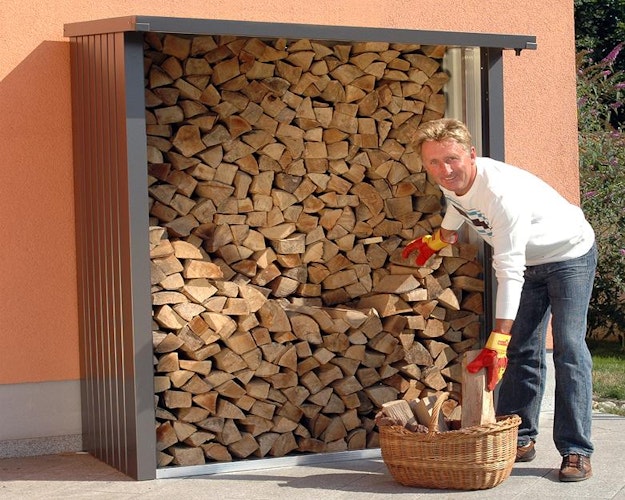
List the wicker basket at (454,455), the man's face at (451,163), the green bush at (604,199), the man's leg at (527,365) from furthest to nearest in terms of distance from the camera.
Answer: the green bush at (604,199) → the man's leg at (527,365) → the man's face at (451,163) → the wicker basket at (454,455)

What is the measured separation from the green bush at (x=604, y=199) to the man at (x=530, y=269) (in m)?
3.11

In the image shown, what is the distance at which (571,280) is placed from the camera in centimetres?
440

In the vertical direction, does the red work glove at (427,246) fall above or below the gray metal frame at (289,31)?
below

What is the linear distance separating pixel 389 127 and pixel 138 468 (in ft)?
5.97

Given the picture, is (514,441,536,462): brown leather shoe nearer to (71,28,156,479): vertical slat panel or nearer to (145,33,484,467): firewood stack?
(145,33,484,467): firewood stack

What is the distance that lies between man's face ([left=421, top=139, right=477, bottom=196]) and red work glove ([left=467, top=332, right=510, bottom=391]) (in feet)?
1.90

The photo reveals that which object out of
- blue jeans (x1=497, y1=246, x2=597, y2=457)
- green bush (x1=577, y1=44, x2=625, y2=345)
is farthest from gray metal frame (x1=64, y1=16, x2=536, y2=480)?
green bush (x1=577, y1=44, x2=625, y2=345)

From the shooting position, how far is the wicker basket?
4148mm

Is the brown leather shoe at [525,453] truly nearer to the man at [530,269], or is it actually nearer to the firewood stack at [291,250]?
the man at [530,269]

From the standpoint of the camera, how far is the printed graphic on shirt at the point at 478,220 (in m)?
4.34

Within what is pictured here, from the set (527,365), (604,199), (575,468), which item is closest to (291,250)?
(527,365)

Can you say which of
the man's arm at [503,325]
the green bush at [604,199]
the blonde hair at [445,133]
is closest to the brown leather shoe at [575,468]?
the man's arm at [503,325]

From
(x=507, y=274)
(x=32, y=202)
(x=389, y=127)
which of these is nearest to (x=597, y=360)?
(x=389, y=127)

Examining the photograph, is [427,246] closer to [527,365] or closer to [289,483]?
[527,365]
